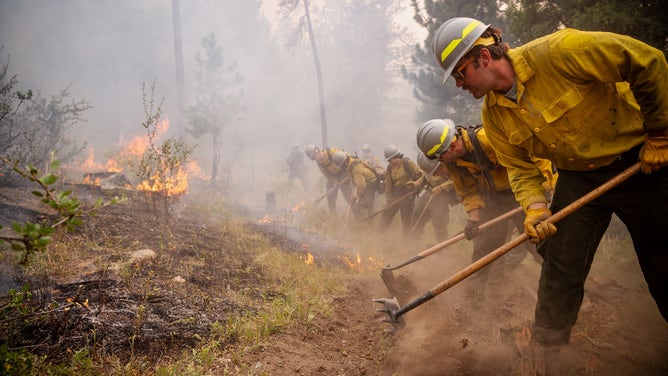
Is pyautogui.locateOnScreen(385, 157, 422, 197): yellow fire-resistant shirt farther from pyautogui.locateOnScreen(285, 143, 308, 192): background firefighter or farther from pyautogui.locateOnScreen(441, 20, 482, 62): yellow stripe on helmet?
pyautogui.locateOnScreen(285, 143, 308, 192): background firefighter

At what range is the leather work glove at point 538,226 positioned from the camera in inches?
97.8

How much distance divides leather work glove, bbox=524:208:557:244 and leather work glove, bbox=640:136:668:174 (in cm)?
65

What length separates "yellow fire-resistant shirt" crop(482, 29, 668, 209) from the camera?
6.52 feet

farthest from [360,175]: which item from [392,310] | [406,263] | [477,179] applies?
[392,310]

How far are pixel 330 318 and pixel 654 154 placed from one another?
3.10 metres

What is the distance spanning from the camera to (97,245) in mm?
4500

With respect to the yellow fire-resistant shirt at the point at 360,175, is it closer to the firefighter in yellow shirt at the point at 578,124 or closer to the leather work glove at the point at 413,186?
the leather work glove at the point at 413,186

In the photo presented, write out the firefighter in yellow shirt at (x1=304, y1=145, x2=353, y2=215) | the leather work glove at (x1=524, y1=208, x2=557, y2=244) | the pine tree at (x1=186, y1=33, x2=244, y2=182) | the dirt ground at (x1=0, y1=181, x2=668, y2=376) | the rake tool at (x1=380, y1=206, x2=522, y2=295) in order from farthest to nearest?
1. the pine tree at (x1=186, y1=33, x2=244, y2=182)
2. the firefighter in yellow shirt at (x1=304, y1=145, x2=353, y2=215)
3. the rake tool at (x1=380, y1=206, x2=522, y2=295)
4. the dirt ground at (x1=0, y1=181, x2=668, y2=376)
5. the leather work glove at (x1=524, y1=208, x2=557, y2=244)

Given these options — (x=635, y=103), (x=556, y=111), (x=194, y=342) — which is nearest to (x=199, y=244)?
(x=194, y=342)

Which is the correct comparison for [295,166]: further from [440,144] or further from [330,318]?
[330,318]

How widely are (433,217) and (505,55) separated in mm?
4982

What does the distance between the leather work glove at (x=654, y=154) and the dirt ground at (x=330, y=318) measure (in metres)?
1.58

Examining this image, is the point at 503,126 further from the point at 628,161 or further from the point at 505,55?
the point at 628,161

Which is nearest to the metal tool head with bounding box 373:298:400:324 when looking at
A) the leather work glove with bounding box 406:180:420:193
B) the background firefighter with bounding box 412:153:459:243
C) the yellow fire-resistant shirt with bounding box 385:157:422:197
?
the background firefighter with bounding box 412:153:459:243
